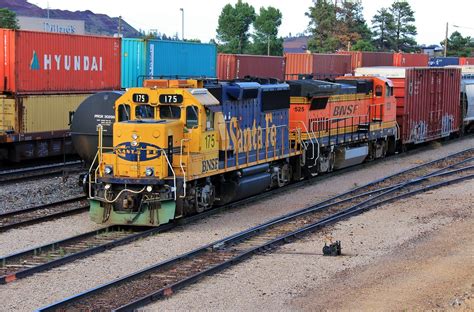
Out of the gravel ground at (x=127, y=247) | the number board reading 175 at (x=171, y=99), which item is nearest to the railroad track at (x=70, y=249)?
the gravel ground at (x=127, y=247)

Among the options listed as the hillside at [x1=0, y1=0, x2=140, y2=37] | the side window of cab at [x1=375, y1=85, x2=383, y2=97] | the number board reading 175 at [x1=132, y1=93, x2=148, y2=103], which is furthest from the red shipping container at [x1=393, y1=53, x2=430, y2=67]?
the hillside at [x1=0, y1=0, x2=140, y2=37]

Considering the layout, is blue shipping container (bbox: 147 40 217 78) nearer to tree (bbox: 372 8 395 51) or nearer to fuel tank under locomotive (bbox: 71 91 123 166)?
fuel tank under locomotive (bbox: 71 91 123 166)

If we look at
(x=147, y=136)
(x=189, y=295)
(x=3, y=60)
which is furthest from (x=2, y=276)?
(x=3, y=60)

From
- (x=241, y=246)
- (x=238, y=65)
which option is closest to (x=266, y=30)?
(x=238, y=65)

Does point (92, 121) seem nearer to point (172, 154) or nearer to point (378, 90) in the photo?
point (172, 154)

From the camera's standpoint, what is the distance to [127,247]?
14.0 meters

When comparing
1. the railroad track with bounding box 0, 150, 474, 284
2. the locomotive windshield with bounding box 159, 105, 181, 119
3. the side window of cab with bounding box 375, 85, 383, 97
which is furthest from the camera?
the side window of cab with bounding box 375, 85, 383, 97

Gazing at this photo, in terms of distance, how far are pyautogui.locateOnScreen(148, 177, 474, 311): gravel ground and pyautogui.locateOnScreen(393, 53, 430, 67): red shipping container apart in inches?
1475

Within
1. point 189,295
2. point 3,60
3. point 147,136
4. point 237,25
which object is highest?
point 237,25

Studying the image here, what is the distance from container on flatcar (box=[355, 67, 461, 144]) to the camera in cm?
2998

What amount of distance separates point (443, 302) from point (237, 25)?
6526cm

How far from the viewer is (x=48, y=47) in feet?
84.3

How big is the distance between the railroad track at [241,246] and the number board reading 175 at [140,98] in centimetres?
365

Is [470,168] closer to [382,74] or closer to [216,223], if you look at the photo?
[382,74]
